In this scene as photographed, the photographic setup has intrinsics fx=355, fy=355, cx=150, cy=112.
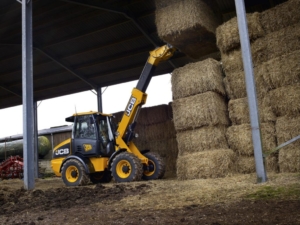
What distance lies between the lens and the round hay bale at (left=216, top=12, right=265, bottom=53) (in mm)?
7840

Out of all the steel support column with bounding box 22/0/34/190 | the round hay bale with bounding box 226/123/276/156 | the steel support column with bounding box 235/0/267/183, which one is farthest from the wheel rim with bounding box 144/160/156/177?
the steel support column with bounding box 235/0/267/183

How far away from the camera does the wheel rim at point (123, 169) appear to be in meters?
9.59

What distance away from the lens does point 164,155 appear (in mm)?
13492

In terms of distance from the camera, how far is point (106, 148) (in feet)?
33.7

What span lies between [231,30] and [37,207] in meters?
5.65

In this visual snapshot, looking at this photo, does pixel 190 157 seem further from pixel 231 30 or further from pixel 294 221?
pixel 294 221

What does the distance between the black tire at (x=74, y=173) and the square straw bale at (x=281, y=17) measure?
5990mm

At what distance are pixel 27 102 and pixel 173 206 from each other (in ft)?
18.5

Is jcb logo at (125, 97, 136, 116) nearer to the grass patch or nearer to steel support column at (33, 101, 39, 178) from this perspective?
the grass patch

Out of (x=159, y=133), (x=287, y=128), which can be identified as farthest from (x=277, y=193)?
(x=159, y=133)

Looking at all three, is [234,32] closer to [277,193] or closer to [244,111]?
[244,111]

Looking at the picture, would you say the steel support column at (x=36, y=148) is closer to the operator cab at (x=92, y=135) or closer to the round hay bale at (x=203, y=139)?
the operator cab at (x=92, y=135)

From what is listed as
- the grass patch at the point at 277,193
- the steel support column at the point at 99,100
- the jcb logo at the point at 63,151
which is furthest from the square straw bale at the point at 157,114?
the grass patch at the point at 277,193

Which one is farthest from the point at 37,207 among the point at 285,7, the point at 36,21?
the point at 36,21
